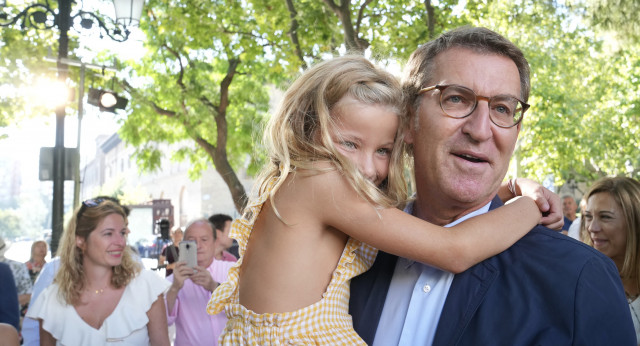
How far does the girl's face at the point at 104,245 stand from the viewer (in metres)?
4.60

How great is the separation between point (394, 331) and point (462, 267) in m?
0.30

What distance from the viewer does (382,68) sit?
98.7 inches

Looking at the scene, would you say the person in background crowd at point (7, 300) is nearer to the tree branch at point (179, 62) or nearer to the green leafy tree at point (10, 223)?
the tree branch at point (179, 62)

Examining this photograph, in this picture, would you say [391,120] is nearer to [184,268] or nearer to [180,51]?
[184,268]

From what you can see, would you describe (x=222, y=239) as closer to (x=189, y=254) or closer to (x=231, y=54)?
(x=189, y=254)

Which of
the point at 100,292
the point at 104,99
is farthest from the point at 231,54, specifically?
the point at 100,292

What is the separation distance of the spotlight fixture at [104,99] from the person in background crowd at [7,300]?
6.56 meters

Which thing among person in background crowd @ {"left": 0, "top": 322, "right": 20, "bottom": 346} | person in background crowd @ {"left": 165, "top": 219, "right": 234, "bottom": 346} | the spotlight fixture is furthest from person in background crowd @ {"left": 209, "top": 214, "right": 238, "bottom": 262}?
person in background crowd @ {"left": 0, "top": 322, "right": 20, "bottom": 346}

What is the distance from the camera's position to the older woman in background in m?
4.26

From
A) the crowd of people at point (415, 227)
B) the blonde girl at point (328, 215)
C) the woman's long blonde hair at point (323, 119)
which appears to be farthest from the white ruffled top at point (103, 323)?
the woman's long blonde hair at point (323, 119)

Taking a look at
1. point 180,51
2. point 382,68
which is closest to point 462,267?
point 382,68

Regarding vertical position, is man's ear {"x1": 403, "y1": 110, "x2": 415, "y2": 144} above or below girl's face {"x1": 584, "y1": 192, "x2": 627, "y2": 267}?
above

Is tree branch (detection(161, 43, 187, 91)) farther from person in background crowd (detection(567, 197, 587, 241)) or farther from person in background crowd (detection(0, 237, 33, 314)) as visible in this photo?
person in background crowd (detection(567, 197, 587, 241))

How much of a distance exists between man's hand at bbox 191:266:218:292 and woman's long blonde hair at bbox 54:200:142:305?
667 millimetres
